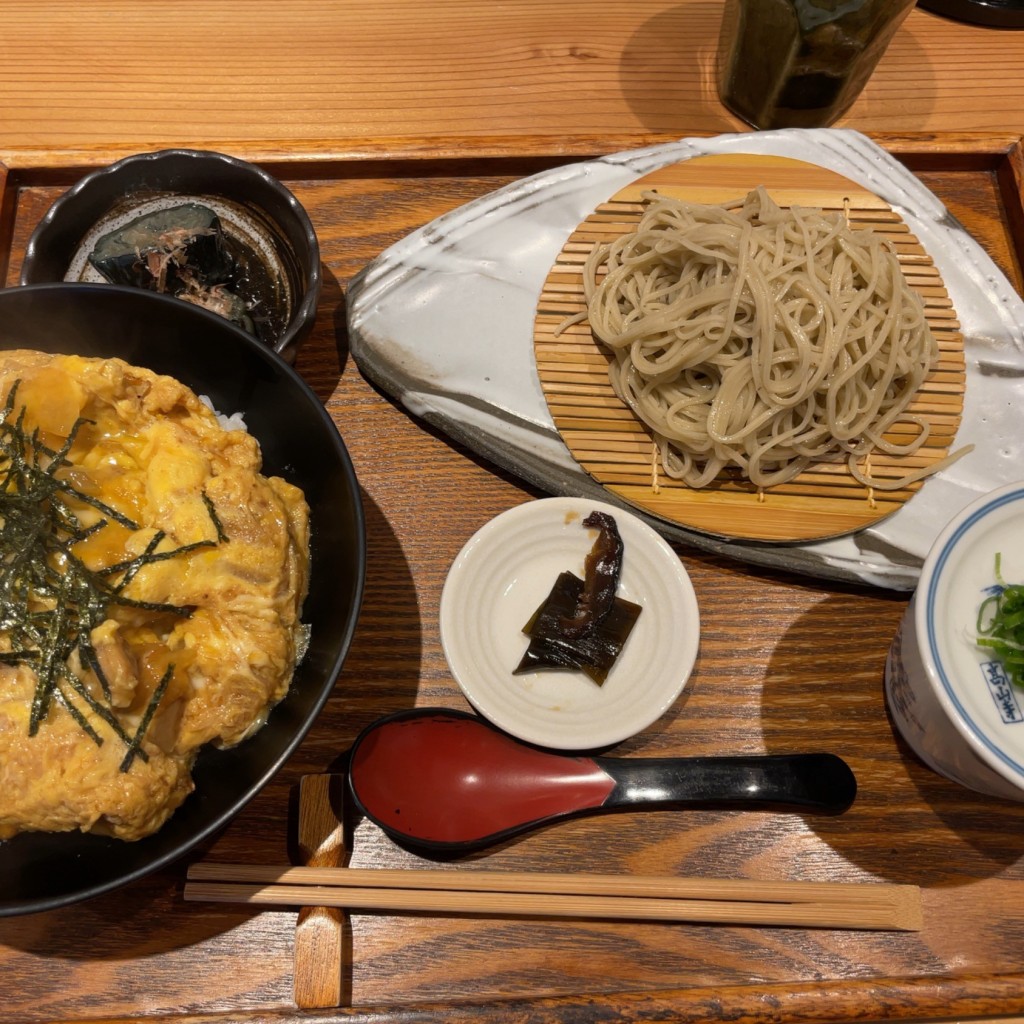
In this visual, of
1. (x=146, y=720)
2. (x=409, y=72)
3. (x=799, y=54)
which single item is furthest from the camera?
(x=409, y=72)

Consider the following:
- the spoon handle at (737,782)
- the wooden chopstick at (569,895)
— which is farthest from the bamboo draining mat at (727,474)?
the wooden chopstick at (569,895)

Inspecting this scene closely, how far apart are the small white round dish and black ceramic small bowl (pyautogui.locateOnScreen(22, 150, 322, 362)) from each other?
0.75 meters

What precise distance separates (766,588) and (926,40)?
207 cm

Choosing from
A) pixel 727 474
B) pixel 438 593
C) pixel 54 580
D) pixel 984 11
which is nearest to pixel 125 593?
pixel 54 580

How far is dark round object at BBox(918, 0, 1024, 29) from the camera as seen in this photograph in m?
2.60

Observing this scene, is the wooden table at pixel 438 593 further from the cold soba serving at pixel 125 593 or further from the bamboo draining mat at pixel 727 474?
the cold soba serving at pixel 125 593

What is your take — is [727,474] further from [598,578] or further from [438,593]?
[438,593]

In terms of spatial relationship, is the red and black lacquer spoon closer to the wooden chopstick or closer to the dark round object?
the wooden chopstick

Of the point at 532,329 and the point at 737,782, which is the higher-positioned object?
the point at 532,329

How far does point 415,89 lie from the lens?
257cm

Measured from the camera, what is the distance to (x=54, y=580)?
55.6 inches

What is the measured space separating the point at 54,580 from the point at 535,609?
3.38 feet

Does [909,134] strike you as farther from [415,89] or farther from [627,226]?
[415,89]

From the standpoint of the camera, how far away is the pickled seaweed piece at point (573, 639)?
6.02ft
